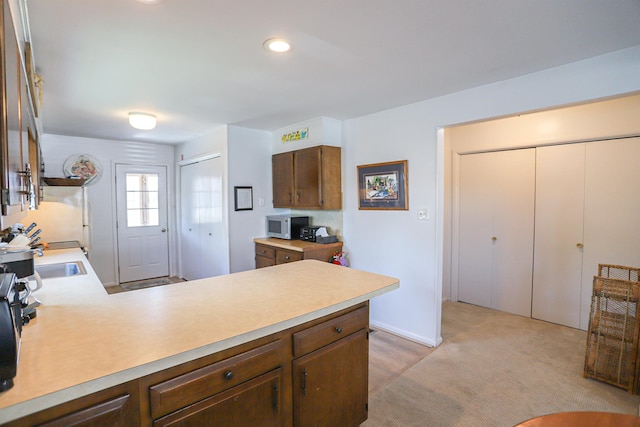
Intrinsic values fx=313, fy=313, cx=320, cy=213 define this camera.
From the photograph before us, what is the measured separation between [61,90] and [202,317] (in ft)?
8.55

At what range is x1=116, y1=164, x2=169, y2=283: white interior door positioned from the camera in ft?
16.6

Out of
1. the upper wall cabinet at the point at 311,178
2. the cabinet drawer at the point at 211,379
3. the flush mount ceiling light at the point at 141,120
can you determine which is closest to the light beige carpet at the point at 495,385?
the cabinet drawer at the point at 211,379

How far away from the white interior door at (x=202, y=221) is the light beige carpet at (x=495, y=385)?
2571 mm

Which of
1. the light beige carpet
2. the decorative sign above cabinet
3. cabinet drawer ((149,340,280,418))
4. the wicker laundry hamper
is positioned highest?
the decorative sign above cabinet

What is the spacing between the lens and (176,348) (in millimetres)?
1072

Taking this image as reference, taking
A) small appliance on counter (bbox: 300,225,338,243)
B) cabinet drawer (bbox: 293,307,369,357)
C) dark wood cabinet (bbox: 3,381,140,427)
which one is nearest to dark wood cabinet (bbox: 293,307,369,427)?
cabinet drawer (bbox: 293,307,369,357)

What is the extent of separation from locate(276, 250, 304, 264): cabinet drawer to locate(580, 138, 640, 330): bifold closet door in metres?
2.99

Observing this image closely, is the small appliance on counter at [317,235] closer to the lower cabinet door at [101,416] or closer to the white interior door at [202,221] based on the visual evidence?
the white interior door at [202,221]

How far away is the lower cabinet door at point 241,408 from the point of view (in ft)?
3.66

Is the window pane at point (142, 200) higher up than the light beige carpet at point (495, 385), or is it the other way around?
the window pane at point (142, 200)

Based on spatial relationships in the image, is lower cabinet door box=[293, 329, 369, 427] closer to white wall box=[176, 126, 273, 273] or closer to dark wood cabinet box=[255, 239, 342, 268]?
dark wood cabinet box=[255, 239, 342, 268]

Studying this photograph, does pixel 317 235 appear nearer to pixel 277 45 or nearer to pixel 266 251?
pixel 266 251

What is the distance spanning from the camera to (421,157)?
9.98 ft

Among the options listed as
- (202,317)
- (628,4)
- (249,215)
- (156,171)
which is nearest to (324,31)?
(628,4)
